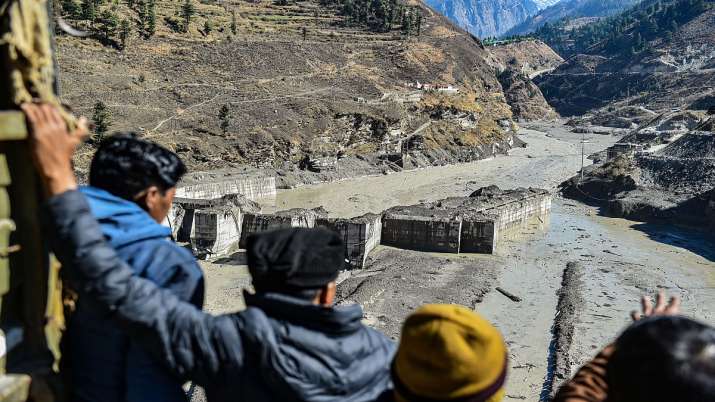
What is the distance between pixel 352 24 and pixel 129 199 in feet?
240

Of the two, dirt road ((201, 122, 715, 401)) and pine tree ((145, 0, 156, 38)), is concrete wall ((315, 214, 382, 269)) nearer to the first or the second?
dirt road ((201, 122, 715, 401))

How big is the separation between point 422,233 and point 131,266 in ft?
66.5

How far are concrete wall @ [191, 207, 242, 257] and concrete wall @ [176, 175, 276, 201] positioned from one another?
637 cm

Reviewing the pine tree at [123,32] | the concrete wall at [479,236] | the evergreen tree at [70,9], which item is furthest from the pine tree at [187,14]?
the concrete wall at [479,236]

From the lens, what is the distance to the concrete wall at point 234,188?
89.6 ft

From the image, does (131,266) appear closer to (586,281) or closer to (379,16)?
(586,281)

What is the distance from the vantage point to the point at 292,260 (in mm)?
1955

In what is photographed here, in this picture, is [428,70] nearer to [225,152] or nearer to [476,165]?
[476,165]

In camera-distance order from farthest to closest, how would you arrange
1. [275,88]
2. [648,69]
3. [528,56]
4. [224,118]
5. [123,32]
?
[528,56], [648,69], [275,88], [123,32], [224,118]

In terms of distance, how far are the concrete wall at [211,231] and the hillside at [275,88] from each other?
41.6ft

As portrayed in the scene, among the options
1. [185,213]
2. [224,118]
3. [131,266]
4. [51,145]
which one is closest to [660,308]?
[131,266]

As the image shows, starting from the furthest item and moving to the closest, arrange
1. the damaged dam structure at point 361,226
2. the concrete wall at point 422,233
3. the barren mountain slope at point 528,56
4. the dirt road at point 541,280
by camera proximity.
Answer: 1. the barren mountain slope at point 528,56
2. the concrete wall at point 422,233
3. the damaged dam structure at point 361,226
4. the dirt road at point 541,280

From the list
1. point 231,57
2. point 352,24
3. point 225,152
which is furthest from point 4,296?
point 352,24

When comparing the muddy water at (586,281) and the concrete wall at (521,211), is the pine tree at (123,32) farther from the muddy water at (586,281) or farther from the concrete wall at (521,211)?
the muddy water at (586,281)
